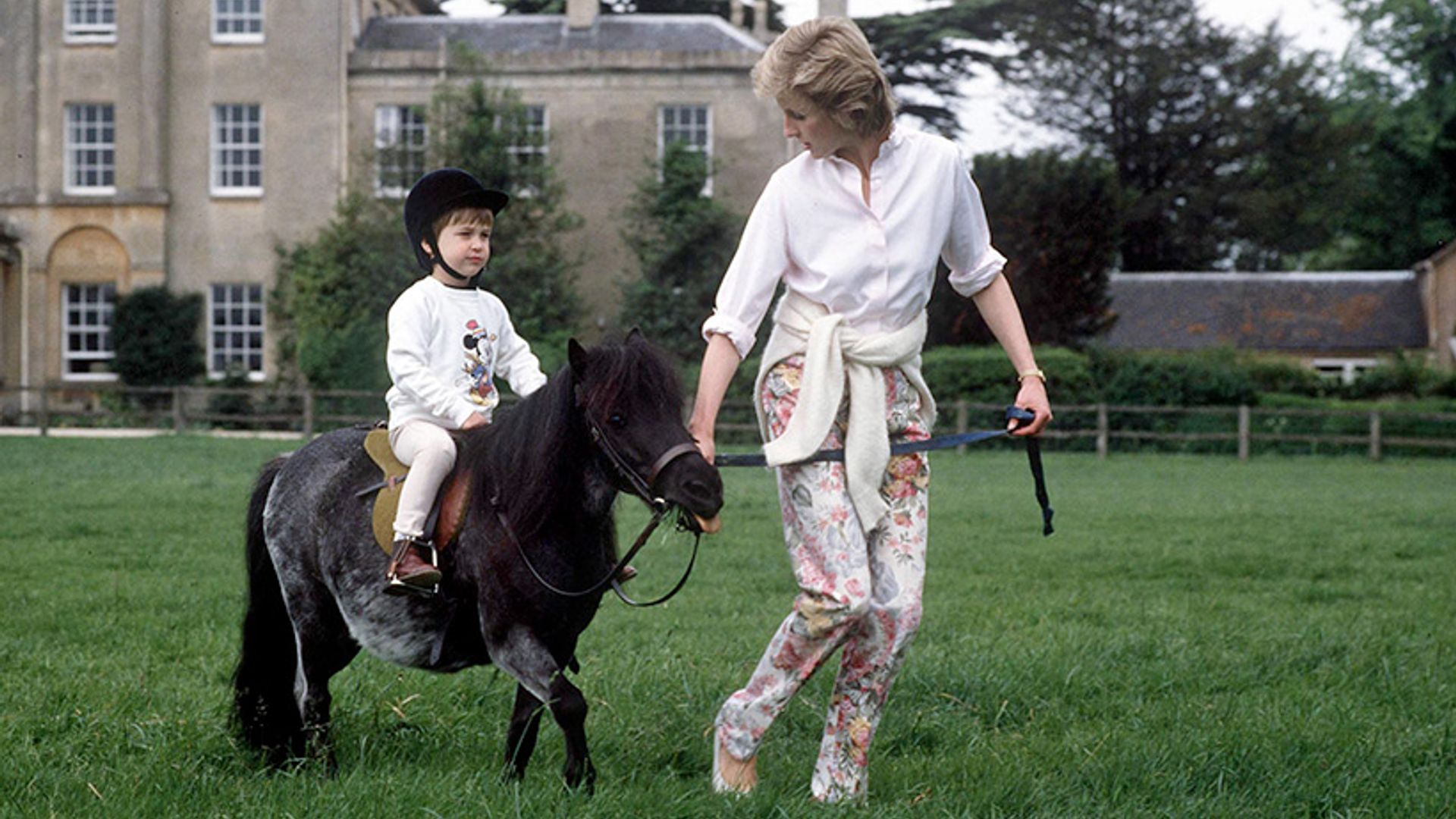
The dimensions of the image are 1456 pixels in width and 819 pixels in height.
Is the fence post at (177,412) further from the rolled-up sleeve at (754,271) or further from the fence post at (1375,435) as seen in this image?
the rolled-up sleeve at (754,271)

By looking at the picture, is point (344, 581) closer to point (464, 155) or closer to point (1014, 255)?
point (464, 155)

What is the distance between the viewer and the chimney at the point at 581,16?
115 feet

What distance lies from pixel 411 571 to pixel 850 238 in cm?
151

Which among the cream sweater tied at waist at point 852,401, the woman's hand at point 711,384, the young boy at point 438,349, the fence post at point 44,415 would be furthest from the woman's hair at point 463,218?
the fence post at point 44,415

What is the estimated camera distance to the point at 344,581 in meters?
4.66

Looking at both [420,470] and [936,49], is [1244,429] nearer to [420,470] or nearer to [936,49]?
[936,49]

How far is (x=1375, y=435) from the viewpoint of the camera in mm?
27297

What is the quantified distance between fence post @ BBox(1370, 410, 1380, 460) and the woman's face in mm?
25447

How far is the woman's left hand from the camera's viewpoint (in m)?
4.26

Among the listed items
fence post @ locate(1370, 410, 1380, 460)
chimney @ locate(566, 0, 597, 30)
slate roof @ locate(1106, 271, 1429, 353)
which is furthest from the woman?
slate roof @ locate(1106, 271, 1429, 353)

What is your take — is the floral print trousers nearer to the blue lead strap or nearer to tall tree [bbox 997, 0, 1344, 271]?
the blue lead strap

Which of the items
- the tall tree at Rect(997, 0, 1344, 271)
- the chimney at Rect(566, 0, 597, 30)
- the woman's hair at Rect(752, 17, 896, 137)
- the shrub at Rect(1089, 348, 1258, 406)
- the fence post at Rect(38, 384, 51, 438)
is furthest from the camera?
the tall tree at Rect(997, 0, 1344, 271)

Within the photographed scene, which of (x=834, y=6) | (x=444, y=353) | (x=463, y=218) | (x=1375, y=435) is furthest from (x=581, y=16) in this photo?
(x=444, y=353)

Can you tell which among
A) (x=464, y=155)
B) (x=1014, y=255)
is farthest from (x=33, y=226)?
(x=1014, y=255)
